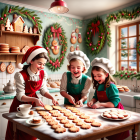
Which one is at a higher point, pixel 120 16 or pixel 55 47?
pixel 120 16

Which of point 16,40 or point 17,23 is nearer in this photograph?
point 17,23

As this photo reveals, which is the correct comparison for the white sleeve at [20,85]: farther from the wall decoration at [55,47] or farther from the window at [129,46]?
the window at [129,46]

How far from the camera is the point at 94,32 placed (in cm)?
472

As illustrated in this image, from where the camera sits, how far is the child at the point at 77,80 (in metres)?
2.11

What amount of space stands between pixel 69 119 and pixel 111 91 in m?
0.68

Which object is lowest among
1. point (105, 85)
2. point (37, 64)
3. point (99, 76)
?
point (105, 85)

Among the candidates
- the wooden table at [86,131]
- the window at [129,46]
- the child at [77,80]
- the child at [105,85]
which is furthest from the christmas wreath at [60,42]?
the wooden table at [86,131]

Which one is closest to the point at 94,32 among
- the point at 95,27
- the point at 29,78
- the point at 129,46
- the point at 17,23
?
the point at 95,27

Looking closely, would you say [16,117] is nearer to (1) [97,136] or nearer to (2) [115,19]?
(1) [97,136]

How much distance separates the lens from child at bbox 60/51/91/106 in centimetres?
211

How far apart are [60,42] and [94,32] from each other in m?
0.97

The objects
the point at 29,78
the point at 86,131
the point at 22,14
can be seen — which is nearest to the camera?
the point at 86,131

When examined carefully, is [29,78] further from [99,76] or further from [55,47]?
[55,47]

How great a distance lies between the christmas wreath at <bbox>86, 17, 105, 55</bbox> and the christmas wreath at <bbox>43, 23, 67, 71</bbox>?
71 cm
